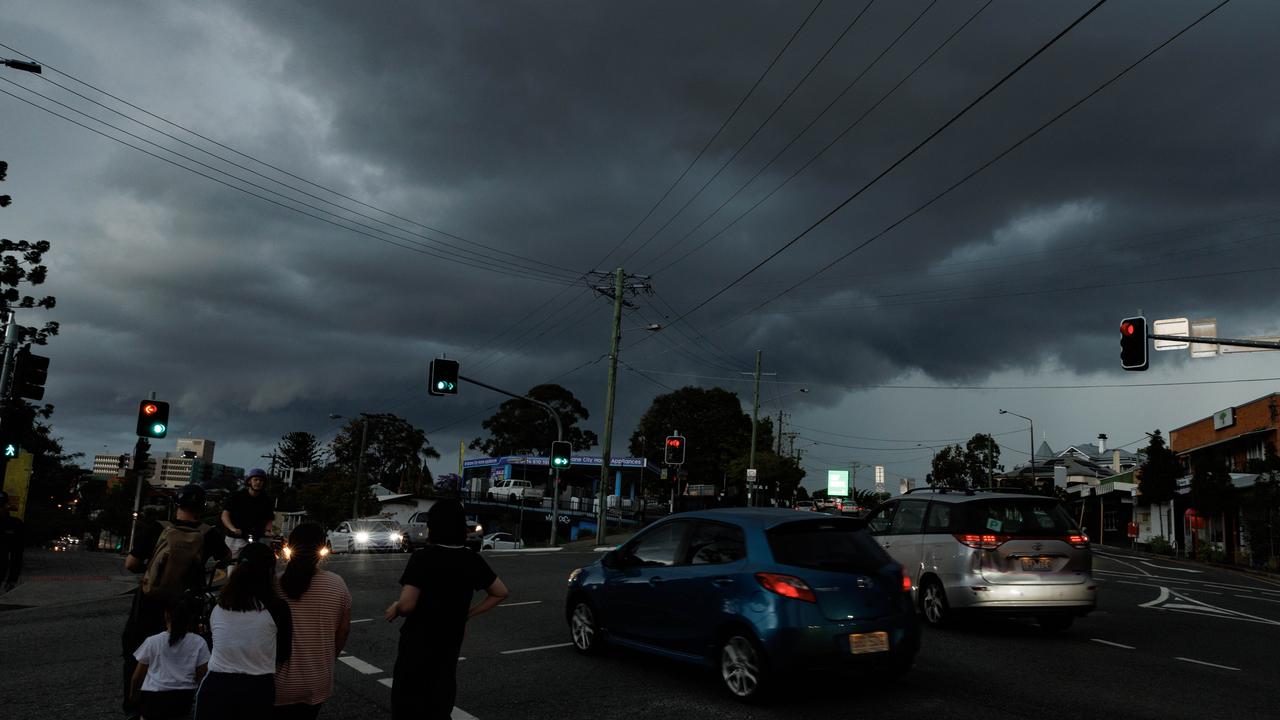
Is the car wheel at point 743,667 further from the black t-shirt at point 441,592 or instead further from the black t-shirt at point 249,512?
the black t-shirt at point 249,512

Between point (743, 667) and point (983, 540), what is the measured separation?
476 cm

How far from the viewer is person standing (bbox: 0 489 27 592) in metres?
11.5

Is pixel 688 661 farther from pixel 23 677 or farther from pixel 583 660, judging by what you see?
pixel 23 677

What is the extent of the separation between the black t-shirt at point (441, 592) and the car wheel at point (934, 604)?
7.57 metres

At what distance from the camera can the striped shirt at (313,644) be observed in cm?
432

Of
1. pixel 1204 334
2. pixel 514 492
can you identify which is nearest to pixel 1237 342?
pixel 1204 334

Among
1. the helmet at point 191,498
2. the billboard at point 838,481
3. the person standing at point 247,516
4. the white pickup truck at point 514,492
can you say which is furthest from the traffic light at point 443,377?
the billboard at point 838,481

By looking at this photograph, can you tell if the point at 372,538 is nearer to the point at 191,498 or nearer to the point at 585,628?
the point at 585,628

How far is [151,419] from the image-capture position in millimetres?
19031

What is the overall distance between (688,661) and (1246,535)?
4044cm

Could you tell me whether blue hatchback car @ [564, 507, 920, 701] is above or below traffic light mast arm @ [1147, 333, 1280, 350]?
below

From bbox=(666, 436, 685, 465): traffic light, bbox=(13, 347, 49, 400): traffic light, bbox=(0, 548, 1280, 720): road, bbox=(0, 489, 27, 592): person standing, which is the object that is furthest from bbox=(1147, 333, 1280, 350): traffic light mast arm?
bbox=(13, 347, 49, 400): traffic light

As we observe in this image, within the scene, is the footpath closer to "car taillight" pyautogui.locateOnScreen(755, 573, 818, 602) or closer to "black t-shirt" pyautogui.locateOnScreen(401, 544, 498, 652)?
"black t-shirt" pyautogui.locateOnScreen(401, 544, 498, 652)

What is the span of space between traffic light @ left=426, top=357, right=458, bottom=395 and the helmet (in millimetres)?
18733
